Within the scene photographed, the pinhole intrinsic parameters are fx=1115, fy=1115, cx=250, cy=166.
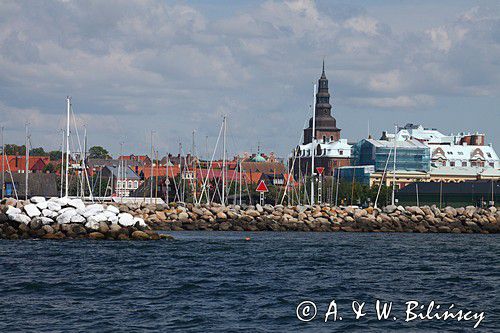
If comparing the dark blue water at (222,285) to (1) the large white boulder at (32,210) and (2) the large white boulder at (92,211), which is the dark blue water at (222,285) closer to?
(2) the large white boulder at (92,211)

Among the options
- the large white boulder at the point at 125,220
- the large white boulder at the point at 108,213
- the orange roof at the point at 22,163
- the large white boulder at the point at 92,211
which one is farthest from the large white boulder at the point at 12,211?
the orange roof at the point at 22,163

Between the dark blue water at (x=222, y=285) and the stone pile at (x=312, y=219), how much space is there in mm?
22289

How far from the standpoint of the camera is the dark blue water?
2500 centimetres

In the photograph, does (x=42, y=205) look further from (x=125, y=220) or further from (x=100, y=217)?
(x=125, y=220)

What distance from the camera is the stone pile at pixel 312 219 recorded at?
73.9 m

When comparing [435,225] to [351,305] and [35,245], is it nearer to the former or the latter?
[35,245]

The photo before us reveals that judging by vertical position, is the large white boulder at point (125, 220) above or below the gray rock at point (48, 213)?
below

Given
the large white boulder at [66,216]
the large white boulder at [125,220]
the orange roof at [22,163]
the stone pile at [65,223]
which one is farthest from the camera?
the orange roof at [22,163]

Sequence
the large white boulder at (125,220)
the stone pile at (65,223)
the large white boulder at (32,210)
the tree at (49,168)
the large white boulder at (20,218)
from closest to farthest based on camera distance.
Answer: the stone pile at (65,223) < the large white boulder at (20,218) < the large white boulder at (32,210) < the large white boulder at (125,220) < the tree at (49,168)

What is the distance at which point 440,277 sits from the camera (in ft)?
118

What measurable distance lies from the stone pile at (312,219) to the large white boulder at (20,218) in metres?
20.0

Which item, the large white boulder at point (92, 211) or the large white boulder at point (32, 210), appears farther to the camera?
the large white boulder at point (92, 211)

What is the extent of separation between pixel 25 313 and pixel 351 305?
8035 mm

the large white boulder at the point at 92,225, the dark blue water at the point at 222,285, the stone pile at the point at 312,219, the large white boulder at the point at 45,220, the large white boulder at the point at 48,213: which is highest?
the large white boulder at the point at 48,213
